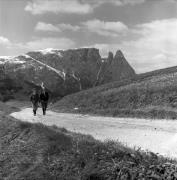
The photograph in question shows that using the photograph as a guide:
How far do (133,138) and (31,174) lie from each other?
19.2 feet

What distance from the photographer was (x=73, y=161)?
479 inches

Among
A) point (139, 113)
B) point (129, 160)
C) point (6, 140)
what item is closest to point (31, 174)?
point (129, 160)

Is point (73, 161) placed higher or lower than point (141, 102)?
lower

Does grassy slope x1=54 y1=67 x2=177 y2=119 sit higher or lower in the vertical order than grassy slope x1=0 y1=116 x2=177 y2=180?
higher

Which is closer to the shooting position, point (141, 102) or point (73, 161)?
point (73, 161)

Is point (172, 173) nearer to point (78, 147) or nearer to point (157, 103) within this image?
point (78, 147)

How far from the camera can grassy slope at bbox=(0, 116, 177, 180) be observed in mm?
10070

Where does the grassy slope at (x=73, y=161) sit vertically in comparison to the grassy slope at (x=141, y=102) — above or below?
below

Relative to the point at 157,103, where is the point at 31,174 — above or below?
below

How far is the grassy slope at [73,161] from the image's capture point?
33.0 feet

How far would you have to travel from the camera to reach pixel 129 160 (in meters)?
10.8

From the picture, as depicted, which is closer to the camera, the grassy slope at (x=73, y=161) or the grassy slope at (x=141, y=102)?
the grassy slope at (x=73, y=161)

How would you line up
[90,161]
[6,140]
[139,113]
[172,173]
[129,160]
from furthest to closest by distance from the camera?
1. [139,113]
2. [6,140]
3. [90,161]
4. [129,160]
5. [172,173]

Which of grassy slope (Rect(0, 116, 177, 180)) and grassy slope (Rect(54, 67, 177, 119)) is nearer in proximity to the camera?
grassy slope (Rect(0, 116, 177, 180))
